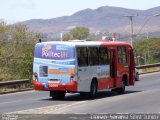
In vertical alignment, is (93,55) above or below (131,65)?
above

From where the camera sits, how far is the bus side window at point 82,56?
24703 mm

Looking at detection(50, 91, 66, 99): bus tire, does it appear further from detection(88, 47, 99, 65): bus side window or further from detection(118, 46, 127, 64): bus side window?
detection(118, 46, 127, 64): bus side window

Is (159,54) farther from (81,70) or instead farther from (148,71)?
(81,70)

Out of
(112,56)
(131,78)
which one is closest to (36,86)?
(112,56)

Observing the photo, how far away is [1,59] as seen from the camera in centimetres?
4491

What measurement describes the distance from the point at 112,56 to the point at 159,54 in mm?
97624

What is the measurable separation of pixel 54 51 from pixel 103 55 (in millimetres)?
3009

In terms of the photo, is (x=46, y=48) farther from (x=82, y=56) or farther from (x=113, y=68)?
(x=113, y=68)

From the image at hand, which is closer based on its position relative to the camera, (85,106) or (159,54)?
(85,106)

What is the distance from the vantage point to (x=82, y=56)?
25.0 metres

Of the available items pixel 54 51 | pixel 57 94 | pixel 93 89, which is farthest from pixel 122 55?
pixel 54 51

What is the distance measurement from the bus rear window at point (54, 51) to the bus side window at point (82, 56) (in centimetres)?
51

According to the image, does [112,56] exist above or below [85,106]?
above

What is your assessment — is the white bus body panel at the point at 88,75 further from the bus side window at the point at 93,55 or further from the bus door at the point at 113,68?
the bus door at the point at 113,68
